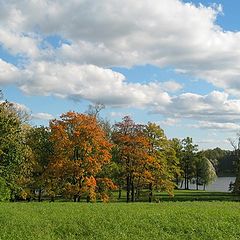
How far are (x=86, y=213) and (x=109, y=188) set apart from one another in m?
21.2

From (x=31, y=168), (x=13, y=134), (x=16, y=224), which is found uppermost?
(x=13, y=134)

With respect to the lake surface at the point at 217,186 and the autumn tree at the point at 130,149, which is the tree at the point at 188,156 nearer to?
the lake surface at the point at 217,186

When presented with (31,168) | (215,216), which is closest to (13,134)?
(31,168)

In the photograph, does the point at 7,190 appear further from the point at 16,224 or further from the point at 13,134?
the point at 16,224

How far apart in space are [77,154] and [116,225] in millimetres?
22064

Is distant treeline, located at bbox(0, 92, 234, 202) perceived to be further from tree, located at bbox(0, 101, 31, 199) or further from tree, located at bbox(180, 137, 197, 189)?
tree, located at bbox(180, 137, 197, 189)

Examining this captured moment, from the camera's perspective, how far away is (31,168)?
4447 cm

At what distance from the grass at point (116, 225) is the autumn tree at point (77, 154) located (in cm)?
1634

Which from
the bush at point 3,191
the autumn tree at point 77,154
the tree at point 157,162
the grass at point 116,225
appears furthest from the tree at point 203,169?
the grass at point 116,225

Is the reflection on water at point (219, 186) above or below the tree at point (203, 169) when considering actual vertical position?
below

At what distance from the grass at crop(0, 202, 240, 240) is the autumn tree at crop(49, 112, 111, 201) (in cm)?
1634

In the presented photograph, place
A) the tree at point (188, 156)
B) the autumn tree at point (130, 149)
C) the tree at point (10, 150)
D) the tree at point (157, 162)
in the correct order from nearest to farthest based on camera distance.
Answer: the tree at point (10, 150) < the autumn tree at point (130, 149) < the tree at point (157, 162) < the tree at point (188, 156)

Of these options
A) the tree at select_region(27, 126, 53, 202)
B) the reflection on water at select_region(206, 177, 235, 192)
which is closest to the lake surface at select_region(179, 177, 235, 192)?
the reflection on water at select_region(206, 177, 235, 192)

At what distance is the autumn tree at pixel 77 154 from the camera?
139 feet
